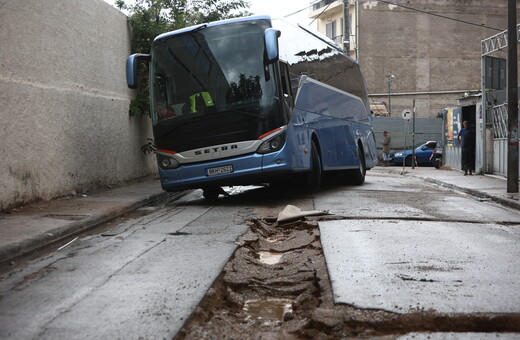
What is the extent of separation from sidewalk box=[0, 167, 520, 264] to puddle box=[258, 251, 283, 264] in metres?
2.52

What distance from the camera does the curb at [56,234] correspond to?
6.79m

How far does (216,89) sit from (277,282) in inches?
271

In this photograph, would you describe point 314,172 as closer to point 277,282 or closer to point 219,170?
point 219,170

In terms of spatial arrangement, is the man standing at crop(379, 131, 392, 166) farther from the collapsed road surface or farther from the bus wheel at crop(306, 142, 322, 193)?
the collapsed road surface

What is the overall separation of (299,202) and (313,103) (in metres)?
2.60

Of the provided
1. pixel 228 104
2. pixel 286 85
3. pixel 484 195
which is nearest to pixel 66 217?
pixel 228 104

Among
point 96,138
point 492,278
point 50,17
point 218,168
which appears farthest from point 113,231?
point 96,138

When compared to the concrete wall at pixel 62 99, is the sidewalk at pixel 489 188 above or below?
below

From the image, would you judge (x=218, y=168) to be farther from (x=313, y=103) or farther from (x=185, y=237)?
(x=185, y=237)

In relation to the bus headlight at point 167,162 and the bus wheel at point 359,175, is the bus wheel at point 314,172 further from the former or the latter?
the bus wheel at point 359,175

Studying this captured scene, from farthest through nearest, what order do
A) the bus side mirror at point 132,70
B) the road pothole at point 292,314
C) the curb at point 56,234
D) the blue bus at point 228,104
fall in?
the bus side mirror at point 132,70, the blue bus at point 228,104, the curb at point 56,234, the road pothole at point 292,314

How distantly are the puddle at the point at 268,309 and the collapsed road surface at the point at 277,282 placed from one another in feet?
0.04

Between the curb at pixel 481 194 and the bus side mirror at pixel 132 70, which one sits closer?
the curb at pixel 481 194

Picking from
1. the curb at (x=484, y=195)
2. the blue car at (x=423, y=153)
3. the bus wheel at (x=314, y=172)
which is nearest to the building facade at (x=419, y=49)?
the blue car at (x=423, y=153)
